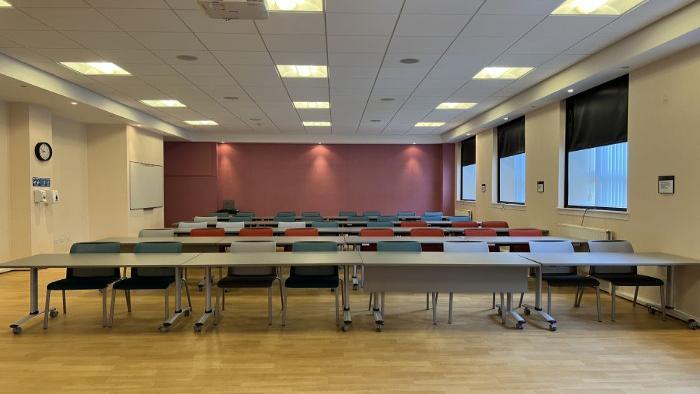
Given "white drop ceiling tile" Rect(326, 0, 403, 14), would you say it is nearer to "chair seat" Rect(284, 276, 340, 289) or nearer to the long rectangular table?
"chair seat" Rect(284, 276, 340, 289)

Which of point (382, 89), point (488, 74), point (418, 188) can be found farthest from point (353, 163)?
point (488, 74)

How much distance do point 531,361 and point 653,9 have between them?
152 inches

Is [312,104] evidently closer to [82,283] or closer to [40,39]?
A: [40,39]

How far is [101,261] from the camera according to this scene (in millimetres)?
4727

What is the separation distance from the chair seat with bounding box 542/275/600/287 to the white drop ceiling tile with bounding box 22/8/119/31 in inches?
231

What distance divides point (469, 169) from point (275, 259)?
10478 mm

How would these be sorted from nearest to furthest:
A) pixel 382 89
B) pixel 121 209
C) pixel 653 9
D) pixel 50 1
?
1. pixel 50 1
2. pixel 653 9
3. pixel 382 89
4. pixel 121 209

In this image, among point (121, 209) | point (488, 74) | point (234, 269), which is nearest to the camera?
point (234, 269)

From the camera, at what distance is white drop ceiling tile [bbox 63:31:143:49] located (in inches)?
198

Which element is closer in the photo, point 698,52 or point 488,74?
point 698,52

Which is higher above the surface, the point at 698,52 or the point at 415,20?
the point at 415,20

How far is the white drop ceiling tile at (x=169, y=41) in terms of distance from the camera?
5.07 meters

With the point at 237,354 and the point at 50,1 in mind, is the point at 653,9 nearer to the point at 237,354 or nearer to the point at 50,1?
the point at 237,354

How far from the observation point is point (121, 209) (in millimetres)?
10625
